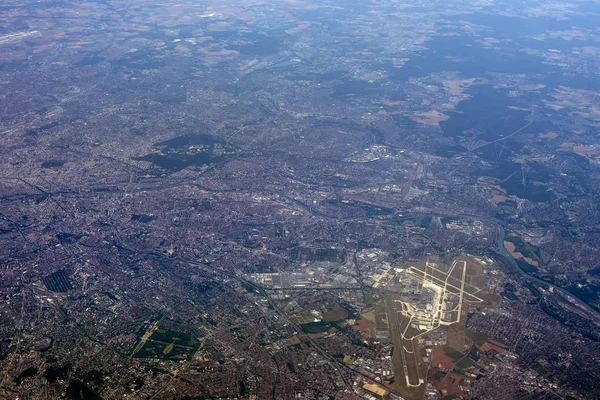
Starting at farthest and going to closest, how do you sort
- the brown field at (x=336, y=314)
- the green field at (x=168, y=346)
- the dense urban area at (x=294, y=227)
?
the brown field at (x=336, y=314), the green field at (x=168, y=346), the dense urban area at (x=294, y=227)

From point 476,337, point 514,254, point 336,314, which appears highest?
point 336,314

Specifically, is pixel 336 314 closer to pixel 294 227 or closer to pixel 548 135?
pixel 294 227

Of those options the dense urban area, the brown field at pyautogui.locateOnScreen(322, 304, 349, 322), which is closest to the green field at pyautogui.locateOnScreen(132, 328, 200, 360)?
the dense urban area

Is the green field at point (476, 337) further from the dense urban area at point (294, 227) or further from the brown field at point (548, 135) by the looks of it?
the brown field at point (548, 135)

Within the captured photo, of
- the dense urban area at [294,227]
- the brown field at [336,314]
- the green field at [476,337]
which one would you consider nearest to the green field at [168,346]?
the dense urban area at [294,227]

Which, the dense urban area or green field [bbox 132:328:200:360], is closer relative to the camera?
the dense urban area

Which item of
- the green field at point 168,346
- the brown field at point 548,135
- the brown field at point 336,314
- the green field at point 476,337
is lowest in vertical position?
the green field at point 476,337

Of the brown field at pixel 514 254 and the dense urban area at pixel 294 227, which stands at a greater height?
the dense urban area at pixel 294 227

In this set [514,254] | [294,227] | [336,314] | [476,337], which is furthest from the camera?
[294,227]

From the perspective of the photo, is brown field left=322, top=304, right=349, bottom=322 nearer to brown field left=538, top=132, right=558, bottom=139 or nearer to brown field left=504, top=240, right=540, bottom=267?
brown field left=504, top=240, right=540, bottom=267

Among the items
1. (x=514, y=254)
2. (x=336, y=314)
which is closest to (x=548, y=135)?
(x=514, y=254)

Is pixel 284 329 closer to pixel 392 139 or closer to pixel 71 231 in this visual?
pixel 71 231
